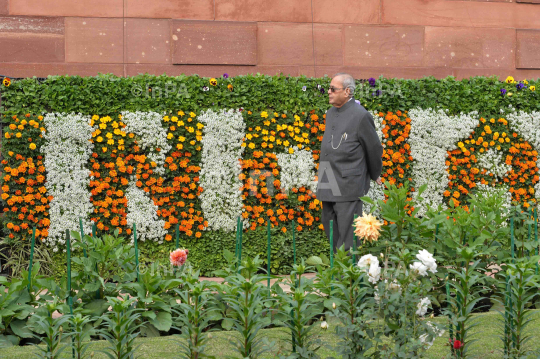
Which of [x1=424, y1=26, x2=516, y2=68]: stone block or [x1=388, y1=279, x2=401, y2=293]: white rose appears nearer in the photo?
[x1=388, y1=279, x2=401, y2=293]: white rose

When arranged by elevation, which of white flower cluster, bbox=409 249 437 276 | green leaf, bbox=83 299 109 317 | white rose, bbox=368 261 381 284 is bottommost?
green leaf, bbox=83 299 109 317

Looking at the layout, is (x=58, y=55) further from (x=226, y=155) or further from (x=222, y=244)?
(x=222, y=244)

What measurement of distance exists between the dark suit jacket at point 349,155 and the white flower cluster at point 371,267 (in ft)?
6.50

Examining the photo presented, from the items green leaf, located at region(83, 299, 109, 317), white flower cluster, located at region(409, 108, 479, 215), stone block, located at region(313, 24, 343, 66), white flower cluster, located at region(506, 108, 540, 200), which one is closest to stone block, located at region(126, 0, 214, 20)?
stone block, located at region(313, 24, 343, 66)

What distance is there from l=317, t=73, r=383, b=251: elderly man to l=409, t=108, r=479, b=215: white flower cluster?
2.33 metres

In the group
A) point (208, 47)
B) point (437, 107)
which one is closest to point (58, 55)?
point (208, 47)

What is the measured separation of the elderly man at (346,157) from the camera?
16.1 feet

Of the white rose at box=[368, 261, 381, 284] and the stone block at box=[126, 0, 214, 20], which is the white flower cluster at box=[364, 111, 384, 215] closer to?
the stone block at box=[126, 0, 214, 20]

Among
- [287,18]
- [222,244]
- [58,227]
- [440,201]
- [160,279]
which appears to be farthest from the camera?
[287,18]

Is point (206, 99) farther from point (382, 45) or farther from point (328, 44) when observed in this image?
point (382, 45)

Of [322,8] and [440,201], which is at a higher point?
[322,8]

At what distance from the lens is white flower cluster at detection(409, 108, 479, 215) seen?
7.20 metres

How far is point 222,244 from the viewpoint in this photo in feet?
21.6

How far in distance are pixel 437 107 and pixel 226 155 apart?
9.37 ft
